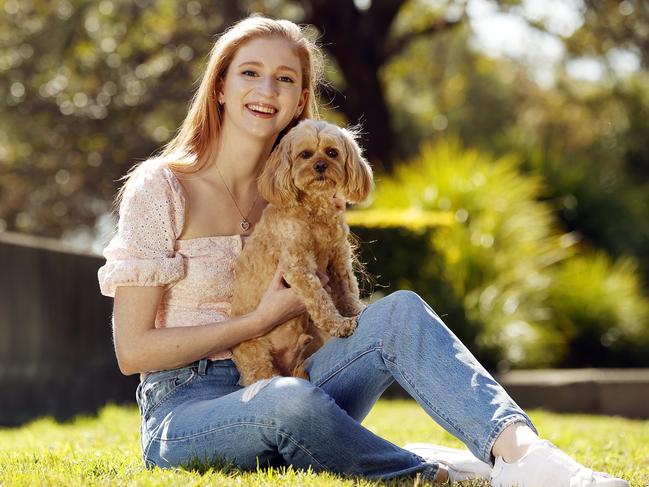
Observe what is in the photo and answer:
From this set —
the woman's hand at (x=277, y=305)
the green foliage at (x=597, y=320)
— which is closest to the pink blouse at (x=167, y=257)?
the woman's hand at (x=277, y=305)

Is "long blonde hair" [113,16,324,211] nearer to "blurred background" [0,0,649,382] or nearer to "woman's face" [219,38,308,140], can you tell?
"woman's face" [219,38,308,140]

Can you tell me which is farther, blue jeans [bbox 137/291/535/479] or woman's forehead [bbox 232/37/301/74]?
woman's forehead [bbox 232/37/301/74]

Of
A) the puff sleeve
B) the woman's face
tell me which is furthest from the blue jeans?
the woman's face

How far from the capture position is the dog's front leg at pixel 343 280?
13.1 feet

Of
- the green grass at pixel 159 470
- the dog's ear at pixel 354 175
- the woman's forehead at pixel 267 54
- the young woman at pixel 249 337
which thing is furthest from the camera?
the dog's ear at pixel 354 175

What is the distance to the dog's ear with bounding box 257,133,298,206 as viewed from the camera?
382 centimetres

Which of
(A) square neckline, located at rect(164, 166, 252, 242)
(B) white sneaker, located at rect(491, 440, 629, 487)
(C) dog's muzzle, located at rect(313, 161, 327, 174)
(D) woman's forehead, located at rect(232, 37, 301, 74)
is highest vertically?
(D) woman's forehead, located at rect(232, 37, 301, 74)

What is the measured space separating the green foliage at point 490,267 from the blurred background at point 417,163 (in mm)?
15

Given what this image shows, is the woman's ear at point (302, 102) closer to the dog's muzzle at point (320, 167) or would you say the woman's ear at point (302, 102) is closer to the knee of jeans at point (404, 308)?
the dog's muzzle at point (320, 167)

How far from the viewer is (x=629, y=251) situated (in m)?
12.0

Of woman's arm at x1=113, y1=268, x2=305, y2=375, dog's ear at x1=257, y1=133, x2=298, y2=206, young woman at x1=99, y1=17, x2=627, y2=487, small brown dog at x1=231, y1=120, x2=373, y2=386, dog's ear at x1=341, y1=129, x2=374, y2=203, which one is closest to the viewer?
young woman at x1=99, y1=17, x2=627, y2=487

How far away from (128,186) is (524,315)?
617cm

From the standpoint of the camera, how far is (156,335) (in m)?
3.46

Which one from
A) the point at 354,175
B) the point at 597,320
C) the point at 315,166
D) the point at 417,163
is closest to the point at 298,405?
the point at 315,166
